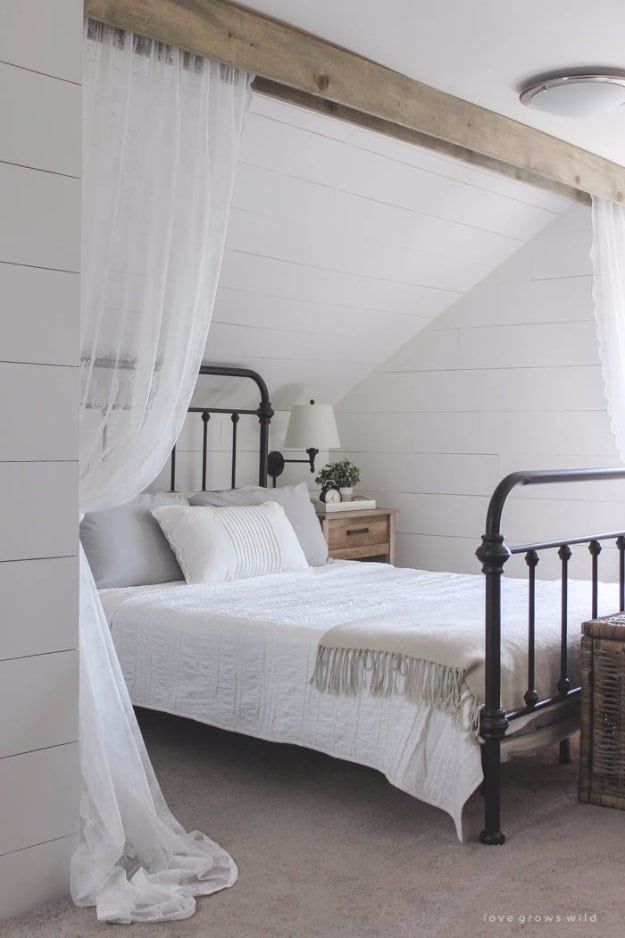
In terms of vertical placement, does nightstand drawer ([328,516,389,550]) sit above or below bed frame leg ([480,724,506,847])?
above

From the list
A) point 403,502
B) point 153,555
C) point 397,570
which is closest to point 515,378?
point 403,502

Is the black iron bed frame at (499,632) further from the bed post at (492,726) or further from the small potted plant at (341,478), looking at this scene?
the small potted plant at (341,478)

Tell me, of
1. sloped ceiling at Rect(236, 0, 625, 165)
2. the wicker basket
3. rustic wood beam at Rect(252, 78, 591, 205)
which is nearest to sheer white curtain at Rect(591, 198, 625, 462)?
rustic wood beam at Rect(252, 78, 591, 205)

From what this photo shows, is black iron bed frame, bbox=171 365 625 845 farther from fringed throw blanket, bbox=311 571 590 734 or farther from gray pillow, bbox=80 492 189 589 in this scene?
gray pillow, bbox=80 492 189 589

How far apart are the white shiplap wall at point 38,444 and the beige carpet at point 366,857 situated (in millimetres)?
227

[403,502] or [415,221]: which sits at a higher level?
[415,221]

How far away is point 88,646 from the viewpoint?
8.66ft

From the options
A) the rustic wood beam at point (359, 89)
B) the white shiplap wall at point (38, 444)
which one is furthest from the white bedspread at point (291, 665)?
the rustic wood beam at point (359, 89)

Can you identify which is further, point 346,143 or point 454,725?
point 346,143

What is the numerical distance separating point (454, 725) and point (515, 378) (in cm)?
280

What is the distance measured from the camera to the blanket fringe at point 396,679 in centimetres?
282

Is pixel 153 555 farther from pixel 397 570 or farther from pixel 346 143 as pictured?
pixel 346 143

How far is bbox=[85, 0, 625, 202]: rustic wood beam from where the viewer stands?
2807 mm

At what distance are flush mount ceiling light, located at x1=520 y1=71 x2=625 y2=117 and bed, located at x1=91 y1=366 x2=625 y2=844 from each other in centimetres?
126
